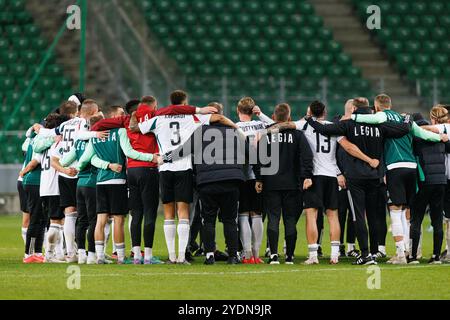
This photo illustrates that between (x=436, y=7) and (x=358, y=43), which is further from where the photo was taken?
(x=436, y=7)

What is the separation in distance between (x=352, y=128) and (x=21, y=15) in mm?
19140

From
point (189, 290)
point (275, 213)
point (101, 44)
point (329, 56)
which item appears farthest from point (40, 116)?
point (189, 290)

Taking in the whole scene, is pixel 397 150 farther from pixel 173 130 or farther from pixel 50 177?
pixel 50 177

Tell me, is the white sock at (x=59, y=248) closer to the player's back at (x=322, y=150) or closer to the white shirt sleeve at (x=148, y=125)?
the white shirt sleeve at (x=148, y=125)

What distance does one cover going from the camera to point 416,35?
112ft

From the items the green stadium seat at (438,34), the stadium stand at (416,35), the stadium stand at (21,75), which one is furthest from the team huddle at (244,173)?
the green stadium seat at (438,34)

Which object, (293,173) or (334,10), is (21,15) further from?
(293,173)

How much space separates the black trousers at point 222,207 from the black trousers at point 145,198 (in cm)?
60

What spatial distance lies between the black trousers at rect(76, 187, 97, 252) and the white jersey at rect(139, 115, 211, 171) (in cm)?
108

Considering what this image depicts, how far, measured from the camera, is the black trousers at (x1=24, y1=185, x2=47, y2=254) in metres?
15.0

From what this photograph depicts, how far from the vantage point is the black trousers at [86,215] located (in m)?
14.2

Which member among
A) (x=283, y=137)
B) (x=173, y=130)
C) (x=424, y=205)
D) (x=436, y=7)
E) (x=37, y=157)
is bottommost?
→ (x=424, y=205)

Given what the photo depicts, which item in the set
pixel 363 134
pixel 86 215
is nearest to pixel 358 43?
pixel 363 134

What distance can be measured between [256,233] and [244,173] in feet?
2.79
